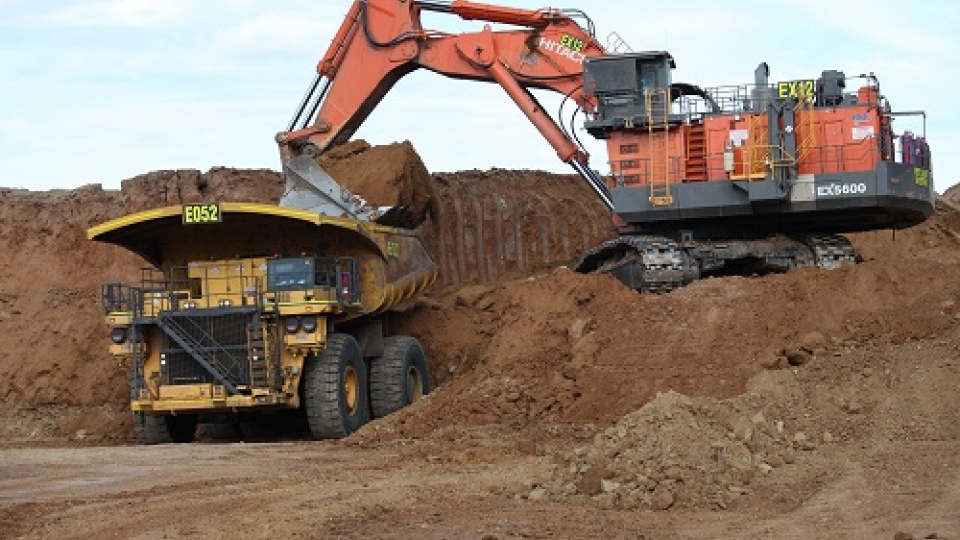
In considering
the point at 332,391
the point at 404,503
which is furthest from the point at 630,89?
the point at 404,503

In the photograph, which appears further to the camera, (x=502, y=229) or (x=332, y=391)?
(x=502, y=229)

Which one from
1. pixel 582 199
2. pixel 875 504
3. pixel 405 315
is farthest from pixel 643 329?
pixel 582 199

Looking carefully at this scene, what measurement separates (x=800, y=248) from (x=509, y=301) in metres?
4.59

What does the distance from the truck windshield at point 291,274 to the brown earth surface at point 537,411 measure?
2.00 m

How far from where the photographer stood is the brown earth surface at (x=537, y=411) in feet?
38.5

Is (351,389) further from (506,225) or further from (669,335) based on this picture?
(506,225)

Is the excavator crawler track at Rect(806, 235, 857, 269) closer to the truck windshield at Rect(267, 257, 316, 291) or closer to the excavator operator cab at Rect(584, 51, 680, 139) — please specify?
the excavator operator cab at Rect(584, 51, 680, 139)

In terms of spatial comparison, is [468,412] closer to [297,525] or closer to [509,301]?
[509,301]

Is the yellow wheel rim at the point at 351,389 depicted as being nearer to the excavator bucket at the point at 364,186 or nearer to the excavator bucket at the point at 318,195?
the excavator bucket at the point at 364,186

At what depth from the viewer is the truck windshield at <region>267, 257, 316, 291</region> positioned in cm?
1928

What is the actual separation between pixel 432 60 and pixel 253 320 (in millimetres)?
7504

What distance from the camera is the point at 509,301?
2284 cm

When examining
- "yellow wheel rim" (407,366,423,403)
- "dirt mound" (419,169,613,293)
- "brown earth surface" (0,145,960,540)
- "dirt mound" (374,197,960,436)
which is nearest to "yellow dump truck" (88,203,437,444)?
"yellow wheel rim" (407,366,423,403)

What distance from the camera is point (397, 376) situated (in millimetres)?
21000
